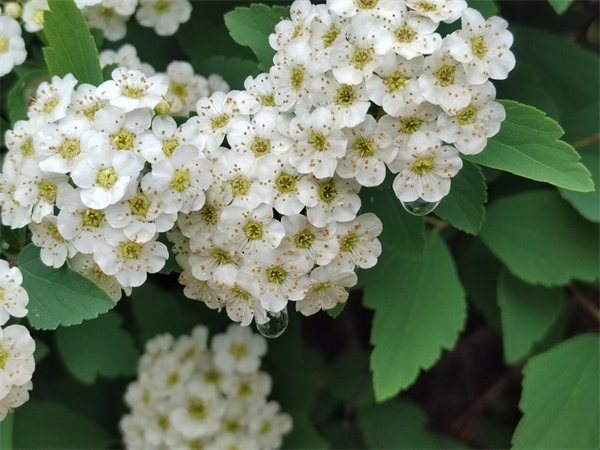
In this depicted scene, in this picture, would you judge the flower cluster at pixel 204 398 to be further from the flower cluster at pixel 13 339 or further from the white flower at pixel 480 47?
the white flower at pixel 480 47

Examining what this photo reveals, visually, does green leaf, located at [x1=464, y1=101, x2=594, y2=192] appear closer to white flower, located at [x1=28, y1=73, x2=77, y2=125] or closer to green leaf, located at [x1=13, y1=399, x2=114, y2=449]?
white flower, located at [x1=28, y1=73, x2=77, y2=125]

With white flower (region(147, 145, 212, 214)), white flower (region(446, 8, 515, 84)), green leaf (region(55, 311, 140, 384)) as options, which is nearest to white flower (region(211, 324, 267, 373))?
green leaf (region(55, 311, 140, 384))

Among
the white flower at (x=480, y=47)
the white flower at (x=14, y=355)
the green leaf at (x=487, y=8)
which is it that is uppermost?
the white flower at (x=480, y=47)

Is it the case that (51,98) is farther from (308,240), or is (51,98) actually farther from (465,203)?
(465,203)

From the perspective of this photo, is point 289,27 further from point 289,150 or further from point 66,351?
point 66,351

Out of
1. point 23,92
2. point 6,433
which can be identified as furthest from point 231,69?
point 6,433

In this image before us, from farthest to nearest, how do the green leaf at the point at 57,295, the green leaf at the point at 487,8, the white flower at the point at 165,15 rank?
the white flower at the point at 165,15, the green leaf at the point at 487,8, the green leaf at the point at 57,295

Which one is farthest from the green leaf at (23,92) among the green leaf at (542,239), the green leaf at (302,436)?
the green leaf at (542,239)
